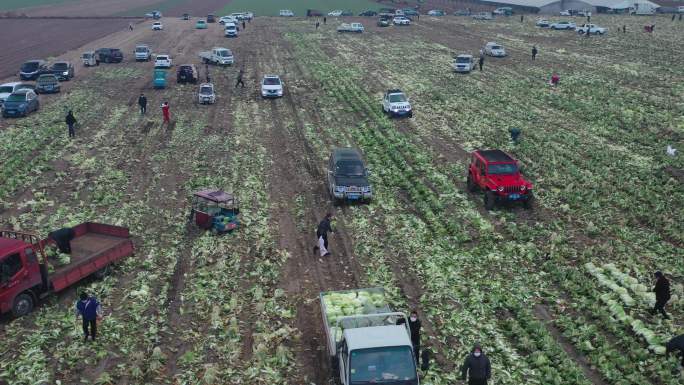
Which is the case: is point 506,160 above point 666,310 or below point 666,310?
above

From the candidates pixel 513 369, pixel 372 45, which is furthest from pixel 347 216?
pixel 372 45

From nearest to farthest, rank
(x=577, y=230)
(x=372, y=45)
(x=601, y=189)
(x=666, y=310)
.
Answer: (x=666, y=310) < (x=577, y=230) < (x=601, y=189) < (x=372, y=45)

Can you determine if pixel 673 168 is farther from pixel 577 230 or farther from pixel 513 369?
pixel 513 369

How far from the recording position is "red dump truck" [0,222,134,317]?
1728 centimetres

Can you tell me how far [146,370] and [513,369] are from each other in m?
9.54

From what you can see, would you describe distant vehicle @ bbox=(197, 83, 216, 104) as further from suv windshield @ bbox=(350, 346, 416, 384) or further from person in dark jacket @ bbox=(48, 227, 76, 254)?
suv windshield @ bbox=(350, 346, 416, 384)

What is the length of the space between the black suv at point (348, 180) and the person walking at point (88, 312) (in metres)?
12.5

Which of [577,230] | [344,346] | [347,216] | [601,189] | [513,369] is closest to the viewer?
[344,346]

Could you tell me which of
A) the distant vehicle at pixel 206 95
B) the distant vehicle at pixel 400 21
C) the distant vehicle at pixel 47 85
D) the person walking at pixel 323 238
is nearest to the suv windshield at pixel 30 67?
the distant vehicle at pixel 47 85

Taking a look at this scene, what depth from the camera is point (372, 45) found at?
81438 millimetres

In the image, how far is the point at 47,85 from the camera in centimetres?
5219

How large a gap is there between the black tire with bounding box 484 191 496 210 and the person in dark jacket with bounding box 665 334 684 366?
36.6ft

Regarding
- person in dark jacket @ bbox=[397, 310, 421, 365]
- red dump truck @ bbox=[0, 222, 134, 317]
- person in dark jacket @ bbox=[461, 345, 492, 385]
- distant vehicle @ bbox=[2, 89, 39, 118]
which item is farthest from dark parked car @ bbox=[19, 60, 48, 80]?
person in dark jacket @ bbox=[461, 345, 492, 385]

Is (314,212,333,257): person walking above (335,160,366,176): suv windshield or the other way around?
the other way around
